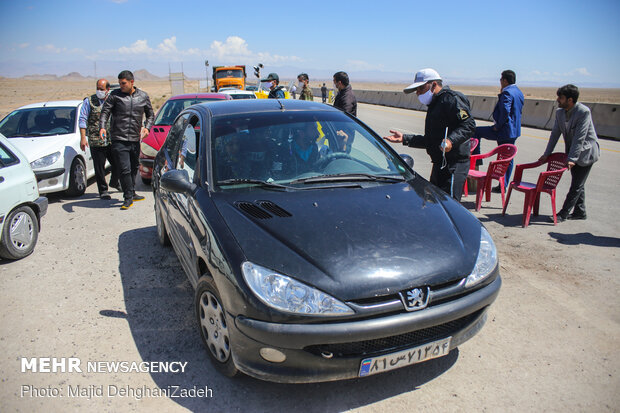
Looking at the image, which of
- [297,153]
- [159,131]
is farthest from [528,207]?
[159,131]

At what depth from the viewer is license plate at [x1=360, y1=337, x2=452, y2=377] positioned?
226cm

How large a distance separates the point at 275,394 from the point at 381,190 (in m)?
1.56

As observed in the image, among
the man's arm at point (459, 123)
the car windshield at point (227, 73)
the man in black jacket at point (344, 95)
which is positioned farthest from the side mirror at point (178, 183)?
the car windshield at point (227, 73)

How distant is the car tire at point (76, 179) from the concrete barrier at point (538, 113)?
54.7 feet

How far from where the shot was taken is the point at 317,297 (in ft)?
7.22

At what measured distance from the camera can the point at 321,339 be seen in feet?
7.09

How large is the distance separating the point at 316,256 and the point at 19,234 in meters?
3.94

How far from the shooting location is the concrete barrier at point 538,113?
17062 mm

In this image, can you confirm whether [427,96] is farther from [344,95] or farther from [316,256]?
[344,95]

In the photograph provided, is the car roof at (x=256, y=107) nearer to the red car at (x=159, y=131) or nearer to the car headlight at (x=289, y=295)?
the car headlight at (x=289, y=295)

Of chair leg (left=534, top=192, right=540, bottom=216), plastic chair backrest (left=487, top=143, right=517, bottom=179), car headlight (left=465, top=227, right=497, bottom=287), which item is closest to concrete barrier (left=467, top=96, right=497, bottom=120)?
plastic chair backrest (left=487, top=143, right=517, bottom=179)

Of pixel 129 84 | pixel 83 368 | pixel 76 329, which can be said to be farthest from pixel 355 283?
pixel 129 84

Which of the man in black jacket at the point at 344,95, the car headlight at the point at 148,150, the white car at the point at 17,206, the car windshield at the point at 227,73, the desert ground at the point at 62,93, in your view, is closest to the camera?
the white car at the point at 17,206

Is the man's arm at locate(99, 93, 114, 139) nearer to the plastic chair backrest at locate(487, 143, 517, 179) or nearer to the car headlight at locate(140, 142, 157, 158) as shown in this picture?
the car headlight at locate(140, 142, 157, 158)
